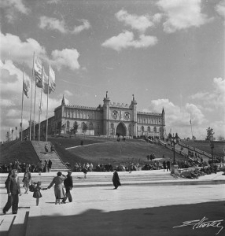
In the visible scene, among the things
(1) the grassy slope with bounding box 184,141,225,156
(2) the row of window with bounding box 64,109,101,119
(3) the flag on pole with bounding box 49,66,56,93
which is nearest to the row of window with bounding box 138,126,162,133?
(2) the row of window with bounding box 64,109,101,119

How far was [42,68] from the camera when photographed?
126 feet

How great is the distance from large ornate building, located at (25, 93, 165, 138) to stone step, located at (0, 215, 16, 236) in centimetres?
8645

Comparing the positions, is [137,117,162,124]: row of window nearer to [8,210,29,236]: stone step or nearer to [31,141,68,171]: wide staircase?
[31,141,68,171]: wide staircase

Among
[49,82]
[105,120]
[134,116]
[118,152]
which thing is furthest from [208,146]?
[49,82]

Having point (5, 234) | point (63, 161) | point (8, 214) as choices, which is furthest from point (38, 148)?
point (5, 234)

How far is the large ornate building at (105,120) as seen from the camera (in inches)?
4053

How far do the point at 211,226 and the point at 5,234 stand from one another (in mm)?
4884

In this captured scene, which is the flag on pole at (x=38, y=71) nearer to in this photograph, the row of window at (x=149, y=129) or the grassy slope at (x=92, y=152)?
the grassy slope at (x=92, y=152)

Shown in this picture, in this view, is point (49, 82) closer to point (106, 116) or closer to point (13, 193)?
point (13, 193)

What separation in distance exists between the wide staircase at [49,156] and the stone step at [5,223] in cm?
2219

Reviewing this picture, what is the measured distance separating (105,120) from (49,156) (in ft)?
236

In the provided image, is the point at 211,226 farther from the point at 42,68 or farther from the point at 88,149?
the point at 88,149

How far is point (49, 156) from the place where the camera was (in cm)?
3566
